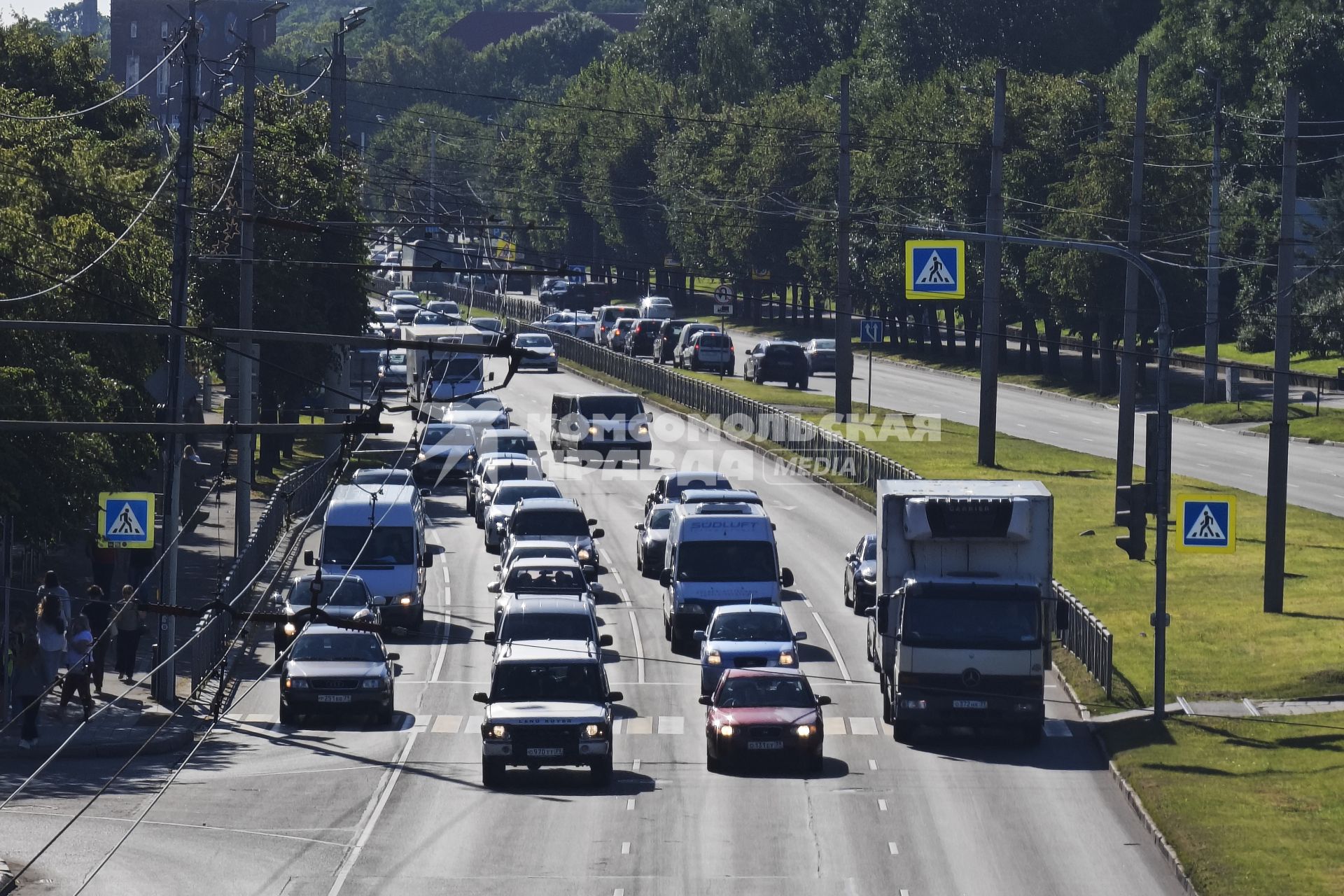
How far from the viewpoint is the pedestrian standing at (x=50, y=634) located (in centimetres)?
2608

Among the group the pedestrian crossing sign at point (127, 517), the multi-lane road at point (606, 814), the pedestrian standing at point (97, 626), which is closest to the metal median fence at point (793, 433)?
the multi-lane road at point (606, 814)

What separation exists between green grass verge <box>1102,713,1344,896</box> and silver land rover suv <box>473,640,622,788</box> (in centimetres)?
697

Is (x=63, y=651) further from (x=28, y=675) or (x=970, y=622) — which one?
(x=970, y=622)

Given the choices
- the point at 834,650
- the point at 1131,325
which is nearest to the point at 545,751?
the point at 834,650

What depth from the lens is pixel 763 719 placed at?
2583 centimetres

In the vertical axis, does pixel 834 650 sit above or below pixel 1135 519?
below

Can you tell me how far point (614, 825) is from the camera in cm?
2291

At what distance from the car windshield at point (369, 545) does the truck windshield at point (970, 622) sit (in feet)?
39.8

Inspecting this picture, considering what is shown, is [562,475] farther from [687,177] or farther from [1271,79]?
[687,177]

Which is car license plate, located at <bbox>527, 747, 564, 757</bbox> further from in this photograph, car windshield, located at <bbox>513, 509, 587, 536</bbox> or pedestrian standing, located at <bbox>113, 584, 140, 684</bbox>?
car windshield, located at <bbox>513, 509, 587, 536</bbox>

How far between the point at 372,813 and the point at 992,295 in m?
29.8

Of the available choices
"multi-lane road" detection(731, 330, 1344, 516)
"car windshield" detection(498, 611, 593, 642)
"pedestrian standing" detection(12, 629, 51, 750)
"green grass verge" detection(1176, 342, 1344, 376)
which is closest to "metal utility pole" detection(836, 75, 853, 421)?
"multi-lane road" detection(731, 330, 1344, 516)

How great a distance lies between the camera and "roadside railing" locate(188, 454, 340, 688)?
30.5 metres

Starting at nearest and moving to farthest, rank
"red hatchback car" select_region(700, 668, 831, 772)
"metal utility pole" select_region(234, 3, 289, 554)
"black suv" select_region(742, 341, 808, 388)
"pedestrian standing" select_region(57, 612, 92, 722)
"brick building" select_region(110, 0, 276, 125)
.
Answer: "red hatchback car" select_region(700, 668, 831, 772)
"pedestrian standing" select_region(57, 612, 92, 722)
"metal utility pole" select_region(234, 3, 289, 554)
"black suv" select_region(742, 341, 808, 388)
"brick building" select_region(110, 0, 276, 125)
